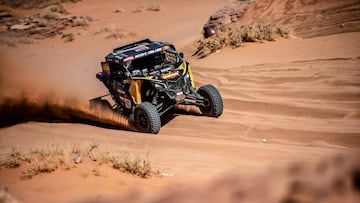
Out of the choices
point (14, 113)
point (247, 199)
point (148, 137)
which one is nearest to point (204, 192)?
point (247, 199)

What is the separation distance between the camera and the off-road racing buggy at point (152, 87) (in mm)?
8483

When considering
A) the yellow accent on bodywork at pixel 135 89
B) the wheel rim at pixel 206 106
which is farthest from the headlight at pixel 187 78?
the yellow accent on bodywork at pixel 135 89

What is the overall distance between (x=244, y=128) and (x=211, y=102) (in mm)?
1177

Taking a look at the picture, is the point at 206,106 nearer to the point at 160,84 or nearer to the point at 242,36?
the point at 160,84

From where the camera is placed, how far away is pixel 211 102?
344 inches

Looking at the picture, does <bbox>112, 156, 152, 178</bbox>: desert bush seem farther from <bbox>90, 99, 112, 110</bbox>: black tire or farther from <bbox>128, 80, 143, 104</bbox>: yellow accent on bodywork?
<bbox>90, 99, 112, 110</bbox>: black tire

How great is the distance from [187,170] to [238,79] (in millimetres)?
6003

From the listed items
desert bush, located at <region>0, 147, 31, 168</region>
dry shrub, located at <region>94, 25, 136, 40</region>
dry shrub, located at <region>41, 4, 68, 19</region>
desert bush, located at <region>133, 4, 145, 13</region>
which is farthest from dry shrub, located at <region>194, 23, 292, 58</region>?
dry shrub, located at <region>41, 4, 68, 19</region>

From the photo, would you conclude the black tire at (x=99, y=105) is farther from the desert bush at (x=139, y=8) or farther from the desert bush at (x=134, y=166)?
the desert bush at (x=139, y=8)

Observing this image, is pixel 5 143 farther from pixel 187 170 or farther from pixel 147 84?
pixel 187 170

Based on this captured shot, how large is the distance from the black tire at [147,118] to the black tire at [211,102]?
4.16 feet

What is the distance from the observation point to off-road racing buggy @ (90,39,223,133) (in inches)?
334

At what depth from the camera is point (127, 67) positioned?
896 cm

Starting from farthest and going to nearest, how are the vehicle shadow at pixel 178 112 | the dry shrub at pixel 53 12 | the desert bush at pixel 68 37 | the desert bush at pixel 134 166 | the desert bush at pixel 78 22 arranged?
the dry shrub at pixel 53 12 < the desert bush at pixel 78 22 < the desert bush at pixel 68 37 < the vehicle shadow at pixel 178 112 < the desert bush at pixel 134 166
